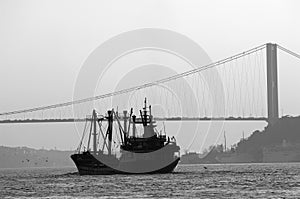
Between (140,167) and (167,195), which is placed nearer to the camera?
(167,195)

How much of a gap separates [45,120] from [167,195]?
367 feet

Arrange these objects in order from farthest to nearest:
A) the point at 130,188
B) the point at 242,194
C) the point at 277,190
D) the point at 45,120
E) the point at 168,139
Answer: the point at 45,120
the point at 168,139
the point at 130,188
the point at 277,190
the point at 242,194

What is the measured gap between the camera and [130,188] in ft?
310

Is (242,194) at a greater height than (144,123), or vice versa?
(144,123)

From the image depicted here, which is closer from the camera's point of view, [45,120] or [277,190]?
[277,190]

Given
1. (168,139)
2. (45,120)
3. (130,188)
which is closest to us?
(130,188)

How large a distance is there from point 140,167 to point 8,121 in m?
61.6

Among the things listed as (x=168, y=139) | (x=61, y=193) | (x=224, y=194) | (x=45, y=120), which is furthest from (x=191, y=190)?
(x=45, y=120)

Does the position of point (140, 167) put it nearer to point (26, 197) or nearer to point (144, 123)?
point (144, 123)

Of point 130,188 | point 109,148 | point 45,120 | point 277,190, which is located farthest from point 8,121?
point 277,190

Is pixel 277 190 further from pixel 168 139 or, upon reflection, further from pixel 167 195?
pixel 168 139

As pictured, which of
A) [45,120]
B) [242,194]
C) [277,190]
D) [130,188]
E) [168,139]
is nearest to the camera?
[242,194]

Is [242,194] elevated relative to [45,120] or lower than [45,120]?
lower

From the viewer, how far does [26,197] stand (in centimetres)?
8275
